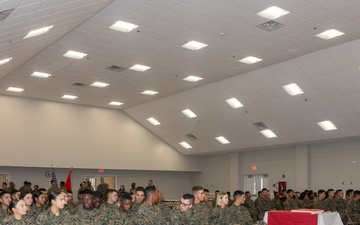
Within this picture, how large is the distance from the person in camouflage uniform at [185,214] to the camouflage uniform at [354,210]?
1051cm

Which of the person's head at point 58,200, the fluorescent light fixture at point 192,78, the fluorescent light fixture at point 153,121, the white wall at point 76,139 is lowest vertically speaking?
the person's head at point 58,200

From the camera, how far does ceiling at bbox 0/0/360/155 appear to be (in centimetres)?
1476

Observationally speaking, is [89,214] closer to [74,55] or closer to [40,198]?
[40,198]

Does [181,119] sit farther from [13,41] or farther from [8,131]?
[13,41]

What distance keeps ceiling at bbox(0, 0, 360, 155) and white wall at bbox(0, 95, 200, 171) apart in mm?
746

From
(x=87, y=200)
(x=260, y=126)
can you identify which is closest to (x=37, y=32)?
(x=87, y=200)

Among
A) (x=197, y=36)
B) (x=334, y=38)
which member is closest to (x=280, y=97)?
(x=334, y=38)

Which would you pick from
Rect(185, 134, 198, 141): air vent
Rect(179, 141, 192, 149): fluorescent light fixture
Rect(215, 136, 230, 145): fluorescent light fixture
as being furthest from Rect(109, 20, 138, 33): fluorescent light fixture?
Rect(179, 141, 192, 149): fluorescent light fixture

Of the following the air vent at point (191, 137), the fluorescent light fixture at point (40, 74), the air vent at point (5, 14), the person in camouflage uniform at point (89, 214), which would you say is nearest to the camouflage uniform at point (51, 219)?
the person in camouflage uniform at point (89, 214)

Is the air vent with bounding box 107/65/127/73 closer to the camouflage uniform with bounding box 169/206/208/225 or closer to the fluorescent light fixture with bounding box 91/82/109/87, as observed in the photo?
the fluorescent light fixture with bounding box 91/82/109/87

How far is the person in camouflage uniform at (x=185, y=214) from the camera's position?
8.77m

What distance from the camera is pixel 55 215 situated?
7.81 meters

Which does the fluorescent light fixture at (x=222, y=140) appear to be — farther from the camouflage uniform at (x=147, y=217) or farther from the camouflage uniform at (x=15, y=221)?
the camouflage uniform at (x=15, y=221)

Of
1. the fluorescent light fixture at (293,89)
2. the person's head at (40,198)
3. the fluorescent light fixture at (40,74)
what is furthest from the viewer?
the fluorescent light fixture at (40,74)
